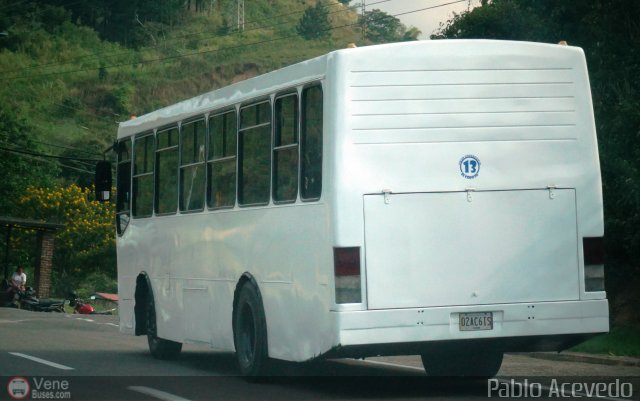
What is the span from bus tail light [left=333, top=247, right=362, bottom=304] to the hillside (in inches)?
4873

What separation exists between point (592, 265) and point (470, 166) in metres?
1.53

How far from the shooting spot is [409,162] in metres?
12.5

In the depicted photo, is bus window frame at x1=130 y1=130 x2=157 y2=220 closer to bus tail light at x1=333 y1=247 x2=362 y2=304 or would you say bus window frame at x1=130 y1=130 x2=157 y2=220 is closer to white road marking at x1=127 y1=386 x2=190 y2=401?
white road marking at x1=127 y1=386 x2=190 y2=401

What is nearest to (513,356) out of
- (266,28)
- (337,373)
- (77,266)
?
(337,373)

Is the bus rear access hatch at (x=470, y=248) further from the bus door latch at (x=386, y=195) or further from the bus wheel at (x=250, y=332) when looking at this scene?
the bus wheel at (x=250, y=332)

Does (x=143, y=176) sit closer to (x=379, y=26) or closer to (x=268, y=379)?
(x=268, y=379)

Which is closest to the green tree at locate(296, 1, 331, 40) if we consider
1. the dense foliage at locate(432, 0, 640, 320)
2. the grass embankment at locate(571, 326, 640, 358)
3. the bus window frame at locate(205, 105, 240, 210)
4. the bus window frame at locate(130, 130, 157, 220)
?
the dense foliage at locate(432, 0, 640, 320)

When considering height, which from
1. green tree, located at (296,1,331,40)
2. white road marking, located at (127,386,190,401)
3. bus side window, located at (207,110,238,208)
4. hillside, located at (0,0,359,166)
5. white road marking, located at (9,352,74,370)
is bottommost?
white road marking, located at (127,386,190,401)

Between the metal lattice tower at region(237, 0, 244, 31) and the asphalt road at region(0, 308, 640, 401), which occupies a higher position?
the metal lattice tower at region(237, 0, 244, 31)

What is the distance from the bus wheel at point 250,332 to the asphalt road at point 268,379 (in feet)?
0.67

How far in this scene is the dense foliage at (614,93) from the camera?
68.2 ft

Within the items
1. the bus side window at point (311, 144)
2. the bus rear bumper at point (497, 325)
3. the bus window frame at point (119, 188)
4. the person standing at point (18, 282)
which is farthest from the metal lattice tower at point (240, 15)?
the bus rear bumper at point (497, 325)

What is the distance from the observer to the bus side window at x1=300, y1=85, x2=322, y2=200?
12.8 meters

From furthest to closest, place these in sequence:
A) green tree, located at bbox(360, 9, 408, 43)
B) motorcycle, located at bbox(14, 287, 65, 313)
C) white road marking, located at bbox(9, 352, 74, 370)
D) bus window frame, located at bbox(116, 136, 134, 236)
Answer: green tree, located at bbox(360, 9, 408, 43), motorcycle, located at bbox(14, 287, 65, 313), bus window frame, located at bbox(116, 136, 134, 236), white road marking, located at bbox(9, 352, 74, 370)
